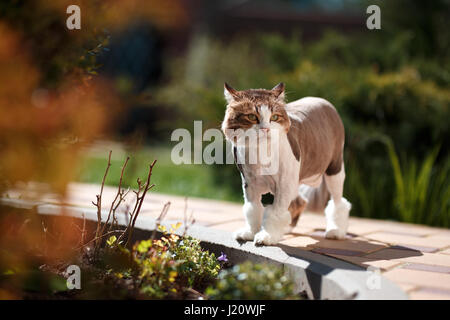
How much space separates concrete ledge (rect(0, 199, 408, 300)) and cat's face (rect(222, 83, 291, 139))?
55cm

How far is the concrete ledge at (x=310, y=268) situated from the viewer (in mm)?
1860

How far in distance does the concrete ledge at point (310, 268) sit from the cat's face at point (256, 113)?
55 centimetres

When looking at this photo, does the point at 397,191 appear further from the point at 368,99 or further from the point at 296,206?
the point at 296,206

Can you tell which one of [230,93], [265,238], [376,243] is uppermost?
[230,93]

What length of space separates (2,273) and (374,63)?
5700mm

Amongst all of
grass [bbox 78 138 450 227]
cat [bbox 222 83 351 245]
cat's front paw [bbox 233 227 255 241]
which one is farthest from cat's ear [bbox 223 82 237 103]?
grass [bbox 78 138 450 227]

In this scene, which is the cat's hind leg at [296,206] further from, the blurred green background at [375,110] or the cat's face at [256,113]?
the blurred green background at [375,110]

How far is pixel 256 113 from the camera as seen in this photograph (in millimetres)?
2414

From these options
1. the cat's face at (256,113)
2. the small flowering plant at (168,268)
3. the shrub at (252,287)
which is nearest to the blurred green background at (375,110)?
the cat's face at (256,113)

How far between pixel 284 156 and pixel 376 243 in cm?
84

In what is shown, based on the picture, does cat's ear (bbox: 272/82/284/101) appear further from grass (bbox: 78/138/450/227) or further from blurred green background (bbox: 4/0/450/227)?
grass (bbox: 78/138/450/227)

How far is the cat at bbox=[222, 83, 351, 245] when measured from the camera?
8.02 feet

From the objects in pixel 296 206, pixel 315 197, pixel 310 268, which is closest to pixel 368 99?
pixel 315 197
